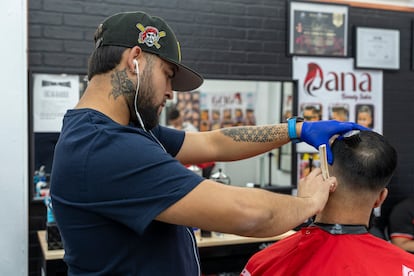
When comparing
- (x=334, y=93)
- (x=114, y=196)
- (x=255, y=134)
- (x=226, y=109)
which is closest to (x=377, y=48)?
(x=334, y=93)

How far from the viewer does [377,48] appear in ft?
13.3

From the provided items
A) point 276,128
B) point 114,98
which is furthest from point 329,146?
point 114,98

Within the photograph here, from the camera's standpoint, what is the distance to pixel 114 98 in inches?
51.1

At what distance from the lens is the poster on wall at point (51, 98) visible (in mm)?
3166

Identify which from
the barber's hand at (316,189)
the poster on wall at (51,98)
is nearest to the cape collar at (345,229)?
the barber's hand at (316,189)

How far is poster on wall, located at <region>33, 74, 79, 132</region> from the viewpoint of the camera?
3166 millimetres

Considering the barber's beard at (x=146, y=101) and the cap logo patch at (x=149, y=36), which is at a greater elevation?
the cap logo patch at (x=149, y=36)

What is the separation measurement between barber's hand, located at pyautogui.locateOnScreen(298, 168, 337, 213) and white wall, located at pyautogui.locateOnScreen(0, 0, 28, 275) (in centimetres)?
219

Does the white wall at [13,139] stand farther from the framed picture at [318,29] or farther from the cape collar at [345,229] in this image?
the cape collar at [345,229]

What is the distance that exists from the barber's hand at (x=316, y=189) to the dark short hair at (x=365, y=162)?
0.13 m

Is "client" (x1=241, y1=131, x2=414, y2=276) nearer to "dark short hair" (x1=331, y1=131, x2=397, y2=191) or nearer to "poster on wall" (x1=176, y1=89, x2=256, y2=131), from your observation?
"dark short hair" (x1=331, y1=131, x2=397, y2=191)

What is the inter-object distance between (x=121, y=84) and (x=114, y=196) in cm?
33

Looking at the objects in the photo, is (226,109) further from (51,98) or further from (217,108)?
(51,98)

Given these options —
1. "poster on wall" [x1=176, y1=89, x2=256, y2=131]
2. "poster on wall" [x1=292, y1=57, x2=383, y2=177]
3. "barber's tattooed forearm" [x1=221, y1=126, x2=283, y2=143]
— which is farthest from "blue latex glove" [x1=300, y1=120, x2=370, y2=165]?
"poster on wall" [x1=292, y1=57, x2=383, y2=177]
